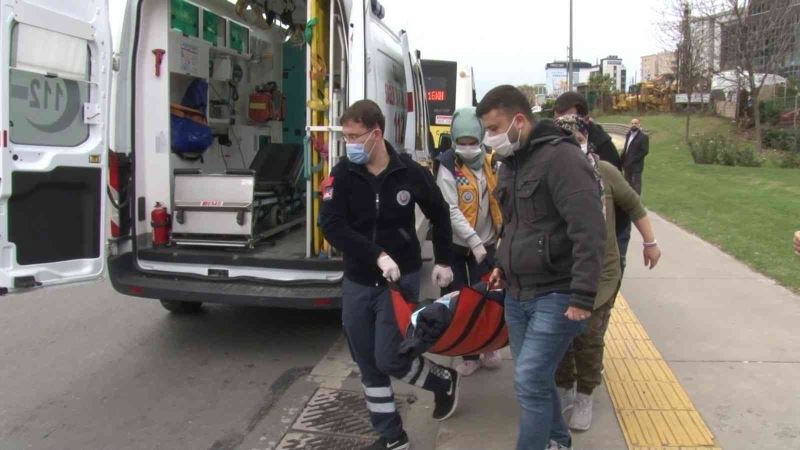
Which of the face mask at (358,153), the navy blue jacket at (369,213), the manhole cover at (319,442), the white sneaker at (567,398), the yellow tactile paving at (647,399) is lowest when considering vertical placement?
the manhole cover at (319,442)

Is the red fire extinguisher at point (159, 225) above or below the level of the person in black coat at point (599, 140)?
below

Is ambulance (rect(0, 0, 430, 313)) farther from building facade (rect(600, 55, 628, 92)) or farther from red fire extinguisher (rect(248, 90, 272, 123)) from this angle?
building facade (rect(600, 55, 628, 92))

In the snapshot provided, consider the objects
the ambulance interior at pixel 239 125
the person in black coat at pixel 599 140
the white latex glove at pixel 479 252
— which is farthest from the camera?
the ambulance interior at pixel 239 125

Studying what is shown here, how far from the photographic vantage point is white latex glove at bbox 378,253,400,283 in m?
3.33

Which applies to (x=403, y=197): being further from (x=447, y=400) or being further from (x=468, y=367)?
(x=468, y=367)

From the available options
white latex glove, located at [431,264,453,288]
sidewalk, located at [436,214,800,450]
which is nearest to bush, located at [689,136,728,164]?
sidewalk, located at [436,214,800,450]

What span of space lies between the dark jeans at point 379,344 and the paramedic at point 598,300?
2.83 feet

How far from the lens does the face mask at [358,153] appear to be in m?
3.50

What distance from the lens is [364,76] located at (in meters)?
4.95

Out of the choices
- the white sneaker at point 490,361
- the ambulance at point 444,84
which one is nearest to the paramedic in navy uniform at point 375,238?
the white sneaker at point 490,361

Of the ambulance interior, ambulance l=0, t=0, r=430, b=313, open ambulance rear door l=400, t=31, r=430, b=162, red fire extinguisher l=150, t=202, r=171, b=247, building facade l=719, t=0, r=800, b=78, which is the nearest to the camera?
ambulance l=0, t=0, r=430, b=313

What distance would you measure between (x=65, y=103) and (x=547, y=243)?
3168mm

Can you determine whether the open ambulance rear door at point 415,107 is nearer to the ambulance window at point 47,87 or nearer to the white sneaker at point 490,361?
the white sneaker at point 490,361

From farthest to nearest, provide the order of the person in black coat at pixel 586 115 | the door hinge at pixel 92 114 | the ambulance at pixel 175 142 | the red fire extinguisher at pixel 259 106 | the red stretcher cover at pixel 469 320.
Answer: the red fire extinguisher at pixel 259 106
the person in black coat at pixel 586 115
the door hinge at pixel 92 114
the ambulance at pixel 175 142
the red stretcher cover at pixel 469 320
